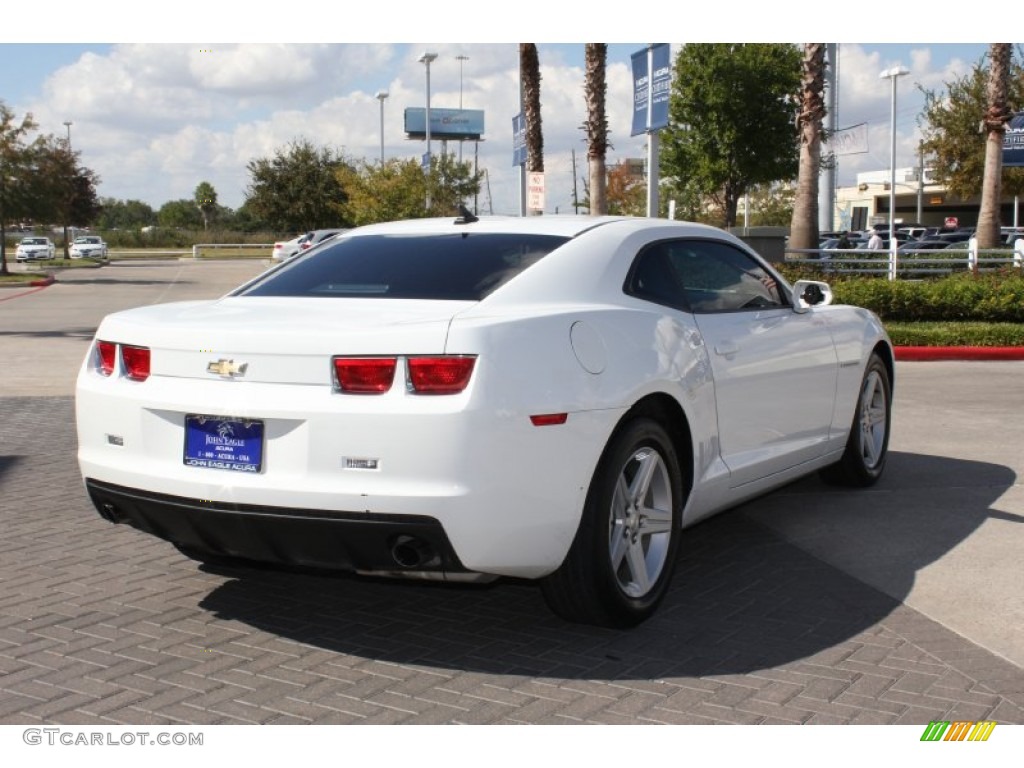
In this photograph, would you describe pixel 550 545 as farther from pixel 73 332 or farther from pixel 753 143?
pixel 753 143

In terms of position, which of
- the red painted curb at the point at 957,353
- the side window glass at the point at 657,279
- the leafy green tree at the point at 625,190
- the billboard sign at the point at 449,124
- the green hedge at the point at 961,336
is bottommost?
the red painted curb at the point at 957,353

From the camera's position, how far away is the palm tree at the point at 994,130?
82.0 feet

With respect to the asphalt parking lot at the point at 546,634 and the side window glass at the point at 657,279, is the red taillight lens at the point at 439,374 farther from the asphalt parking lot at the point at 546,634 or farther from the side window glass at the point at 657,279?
the side window glass at the point at 657,279

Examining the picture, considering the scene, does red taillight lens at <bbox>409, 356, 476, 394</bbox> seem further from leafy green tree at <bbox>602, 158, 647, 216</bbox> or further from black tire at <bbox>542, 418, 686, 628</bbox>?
leafy green tree at <bbox>602, 158, 647, 216</bbox>

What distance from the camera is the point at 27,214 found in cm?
4278

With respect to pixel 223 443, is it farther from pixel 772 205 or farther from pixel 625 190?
pixel 772 205

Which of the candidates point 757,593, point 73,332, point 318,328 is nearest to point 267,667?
point 318,328

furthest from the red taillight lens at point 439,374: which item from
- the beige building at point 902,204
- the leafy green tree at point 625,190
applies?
the beige building at point 902,204

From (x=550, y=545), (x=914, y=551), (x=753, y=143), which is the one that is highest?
(x=753, y=143)

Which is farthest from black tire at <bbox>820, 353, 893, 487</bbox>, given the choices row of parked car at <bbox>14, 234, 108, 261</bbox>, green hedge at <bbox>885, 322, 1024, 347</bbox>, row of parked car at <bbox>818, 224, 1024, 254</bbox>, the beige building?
the beige building

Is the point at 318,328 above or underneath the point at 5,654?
above

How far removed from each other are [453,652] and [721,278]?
243 centimetres

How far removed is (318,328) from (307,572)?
95 centimetres

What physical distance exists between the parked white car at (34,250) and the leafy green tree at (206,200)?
4607cm
